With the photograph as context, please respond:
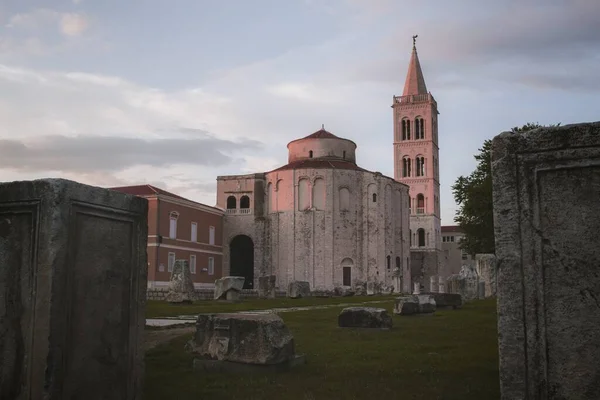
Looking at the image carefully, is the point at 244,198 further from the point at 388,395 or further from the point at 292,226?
the point at 388,395

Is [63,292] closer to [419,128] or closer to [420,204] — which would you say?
[420,204]

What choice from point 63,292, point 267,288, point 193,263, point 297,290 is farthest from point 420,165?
point 63,292

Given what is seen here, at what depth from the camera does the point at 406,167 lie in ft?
224

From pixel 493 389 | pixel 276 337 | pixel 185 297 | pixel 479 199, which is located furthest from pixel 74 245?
pixel 479 199

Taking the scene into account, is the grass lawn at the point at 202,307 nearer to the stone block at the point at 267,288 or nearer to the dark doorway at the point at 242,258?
the stone block at the point at 267,288

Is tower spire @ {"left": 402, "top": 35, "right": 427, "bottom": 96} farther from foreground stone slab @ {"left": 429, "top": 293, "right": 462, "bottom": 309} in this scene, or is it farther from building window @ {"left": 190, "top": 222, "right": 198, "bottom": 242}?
foreground stone slab @ {"left": 429, "top": 293, "right": 462, "bottom": 309}

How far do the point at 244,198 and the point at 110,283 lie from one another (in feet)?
148

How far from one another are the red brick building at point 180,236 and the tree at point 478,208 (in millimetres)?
17073

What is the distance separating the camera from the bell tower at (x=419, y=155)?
65.1 meters

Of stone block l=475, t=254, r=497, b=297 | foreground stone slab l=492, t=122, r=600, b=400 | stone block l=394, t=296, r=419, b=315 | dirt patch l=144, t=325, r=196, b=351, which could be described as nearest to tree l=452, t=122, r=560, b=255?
stone block l=475, t=254, r=497, b=297

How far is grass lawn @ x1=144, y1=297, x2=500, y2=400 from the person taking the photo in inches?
217

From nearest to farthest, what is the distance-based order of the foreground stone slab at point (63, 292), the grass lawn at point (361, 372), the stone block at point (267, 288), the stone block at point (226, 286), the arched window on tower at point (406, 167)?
the foreground stone slab at point (63, 292) < the grass lawn at point (361, 372) < the stone block at point (226, 286) < the stone block at point (267, 288) < the arched window on tower at point (406, 167)

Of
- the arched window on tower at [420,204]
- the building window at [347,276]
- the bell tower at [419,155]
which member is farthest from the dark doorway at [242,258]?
the arched window on tower at [420,204]

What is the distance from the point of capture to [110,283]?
4926 millimetres
